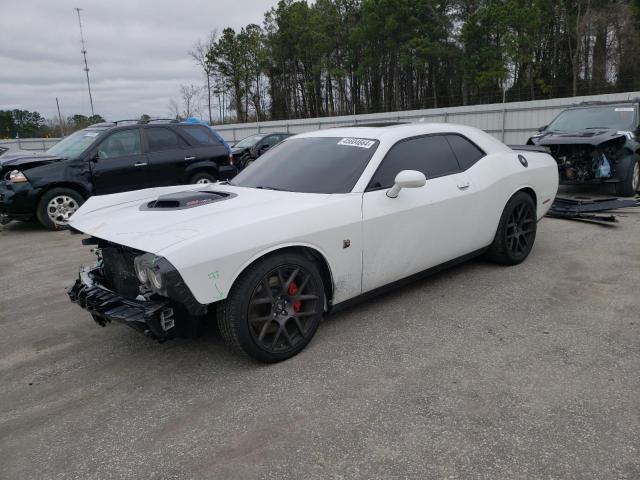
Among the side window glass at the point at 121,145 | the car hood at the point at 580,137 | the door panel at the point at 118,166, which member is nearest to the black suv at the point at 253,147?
the side window glass at the point at 121,145

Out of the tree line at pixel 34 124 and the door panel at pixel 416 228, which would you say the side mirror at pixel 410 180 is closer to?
the door panel at pixel 416 228

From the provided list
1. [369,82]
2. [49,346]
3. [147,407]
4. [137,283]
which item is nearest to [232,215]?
[137,283]

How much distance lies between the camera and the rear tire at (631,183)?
8.24 m

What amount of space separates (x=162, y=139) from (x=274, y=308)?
6494 millimetres

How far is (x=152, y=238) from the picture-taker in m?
2.84

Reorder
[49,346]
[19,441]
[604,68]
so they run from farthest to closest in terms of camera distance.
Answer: [604,68]
[49,346]
[19,441]

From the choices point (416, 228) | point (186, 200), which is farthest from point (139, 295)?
point (416, 228)

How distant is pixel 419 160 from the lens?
4.07 meters

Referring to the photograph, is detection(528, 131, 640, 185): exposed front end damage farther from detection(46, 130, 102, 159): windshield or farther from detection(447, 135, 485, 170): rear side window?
detection(46, 130, 102, 159): windshield

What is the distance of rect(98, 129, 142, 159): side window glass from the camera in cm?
814

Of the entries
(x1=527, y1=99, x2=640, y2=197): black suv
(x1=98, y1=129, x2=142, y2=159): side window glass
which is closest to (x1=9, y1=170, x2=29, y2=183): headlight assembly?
(x1=98, y1=129, x2=142, y2=159): side window glass

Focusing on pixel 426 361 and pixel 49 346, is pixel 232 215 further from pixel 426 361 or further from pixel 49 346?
pixel 49 346

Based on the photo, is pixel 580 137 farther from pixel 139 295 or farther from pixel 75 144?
pixel 75 144

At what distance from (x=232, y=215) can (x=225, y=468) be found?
1513 millimetres
